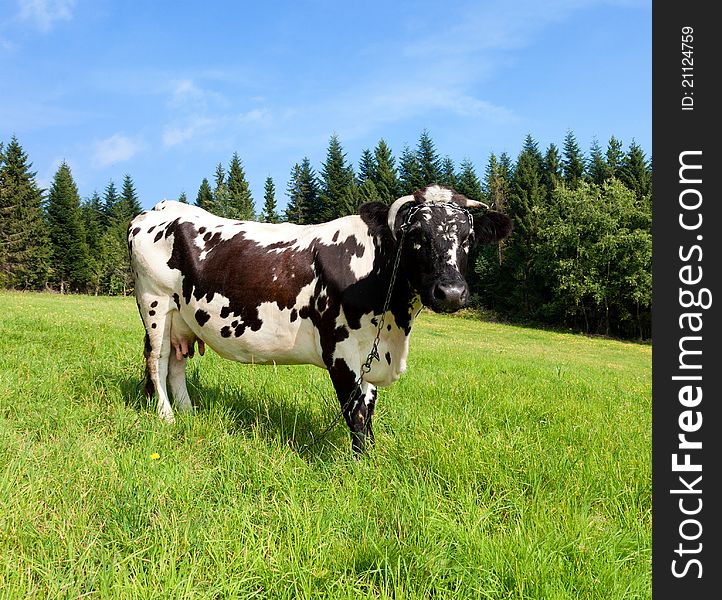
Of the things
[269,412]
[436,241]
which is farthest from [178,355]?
[436,241]

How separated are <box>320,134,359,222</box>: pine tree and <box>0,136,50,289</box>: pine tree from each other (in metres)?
32.6

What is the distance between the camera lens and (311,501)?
3465mm

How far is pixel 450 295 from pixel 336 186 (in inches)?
2450

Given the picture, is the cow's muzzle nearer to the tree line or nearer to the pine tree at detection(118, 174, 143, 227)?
the tree line

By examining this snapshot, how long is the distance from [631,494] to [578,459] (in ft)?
1.68

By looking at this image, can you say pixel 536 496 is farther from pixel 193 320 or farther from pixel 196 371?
pixel 196 371

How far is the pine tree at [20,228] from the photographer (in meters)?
55.5

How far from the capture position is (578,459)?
13.5 feet

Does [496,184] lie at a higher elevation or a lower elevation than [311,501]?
higher

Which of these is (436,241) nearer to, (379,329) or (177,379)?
(379,329)

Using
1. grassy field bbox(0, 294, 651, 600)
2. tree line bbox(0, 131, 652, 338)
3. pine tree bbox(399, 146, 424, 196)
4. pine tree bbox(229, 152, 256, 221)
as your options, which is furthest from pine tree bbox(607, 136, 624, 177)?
grassy field bbox(0, 294, 651, 600)

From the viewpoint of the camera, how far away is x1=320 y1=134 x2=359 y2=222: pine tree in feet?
198
